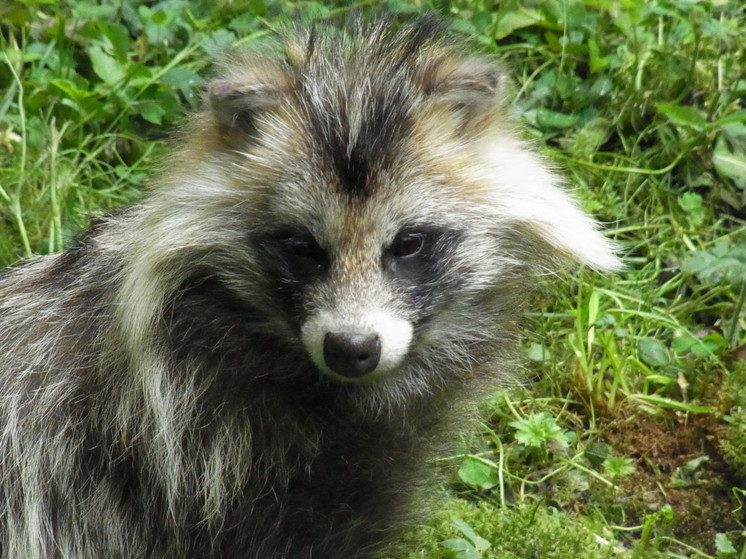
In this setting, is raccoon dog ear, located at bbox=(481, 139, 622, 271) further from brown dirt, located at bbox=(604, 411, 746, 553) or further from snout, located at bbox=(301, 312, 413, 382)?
brown dirt, located at bbox=(604, 411, 746, 553)

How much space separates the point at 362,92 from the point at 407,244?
495mm

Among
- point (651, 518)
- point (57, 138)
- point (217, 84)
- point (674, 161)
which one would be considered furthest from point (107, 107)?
point (651, 518)

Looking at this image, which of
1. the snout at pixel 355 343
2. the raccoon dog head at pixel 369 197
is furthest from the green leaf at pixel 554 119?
the snout at pixel 355 343

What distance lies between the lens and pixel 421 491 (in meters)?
4.00

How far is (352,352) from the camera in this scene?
3.14 metres

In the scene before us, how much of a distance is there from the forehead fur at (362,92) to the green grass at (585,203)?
0.58 metres

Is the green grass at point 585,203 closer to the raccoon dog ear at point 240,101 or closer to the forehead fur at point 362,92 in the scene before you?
the forehead fur at point 362,92

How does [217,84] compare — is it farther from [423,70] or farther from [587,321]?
[587,321]

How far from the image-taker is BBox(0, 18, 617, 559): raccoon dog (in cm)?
331

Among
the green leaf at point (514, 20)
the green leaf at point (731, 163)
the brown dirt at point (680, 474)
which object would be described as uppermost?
the green leaf at point (514, 20)

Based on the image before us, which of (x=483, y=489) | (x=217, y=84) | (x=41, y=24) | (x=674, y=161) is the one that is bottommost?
(x=483, y=489)

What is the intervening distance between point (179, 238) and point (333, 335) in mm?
647

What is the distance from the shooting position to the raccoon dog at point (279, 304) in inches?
130

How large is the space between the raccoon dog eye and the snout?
0.71 ft
